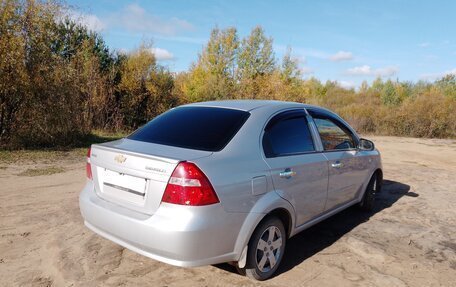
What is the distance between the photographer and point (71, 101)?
1205 centimetres

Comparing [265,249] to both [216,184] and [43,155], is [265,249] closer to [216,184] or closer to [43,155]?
[216,184]

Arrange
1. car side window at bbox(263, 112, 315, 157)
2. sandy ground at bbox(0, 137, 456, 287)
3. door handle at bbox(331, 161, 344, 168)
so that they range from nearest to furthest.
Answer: sandy ground at bbox(0, 137, 456, 287) < car side window at bbox(263, 112, 315, 157) < door handle at bbox(331, 161, 344, 168)

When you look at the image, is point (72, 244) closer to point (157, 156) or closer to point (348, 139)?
point (157, 156)

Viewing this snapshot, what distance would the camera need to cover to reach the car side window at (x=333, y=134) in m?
4.60

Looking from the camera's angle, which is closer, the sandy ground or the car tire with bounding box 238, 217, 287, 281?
the car tire with bounding box 238, 217, 287, 281

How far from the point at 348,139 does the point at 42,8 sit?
9.71 m

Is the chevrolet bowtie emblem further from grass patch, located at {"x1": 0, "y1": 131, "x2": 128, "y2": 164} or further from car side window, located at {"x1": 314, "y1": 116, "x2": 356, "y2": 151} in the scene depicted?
grass patch, located at {"x1": 0, "y1": 131, "x2": 128, "y2": 164}

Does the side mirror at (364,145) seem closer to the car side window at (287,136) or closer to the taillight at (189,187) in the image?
the car side window at (287,136)

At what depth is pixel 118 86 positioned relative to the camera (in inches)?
829

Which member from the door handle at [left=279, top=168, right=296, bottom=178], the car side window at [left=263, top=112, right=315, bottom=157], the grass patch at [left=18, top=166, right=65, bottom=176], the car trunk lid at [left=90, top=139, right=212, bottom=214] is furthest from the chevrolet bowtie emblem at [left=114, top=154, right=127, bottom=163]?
the grass patch at [left=18, top=166, right=65, bottom=176]

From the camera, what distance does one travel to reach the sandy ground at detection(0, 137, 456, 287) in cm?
358

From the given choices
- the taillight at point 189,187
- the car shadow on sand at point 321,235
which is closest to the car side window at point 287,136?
the taillight at point 189,187

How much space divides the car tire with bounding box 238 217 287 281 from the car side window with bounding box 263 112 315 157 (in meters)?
0.68

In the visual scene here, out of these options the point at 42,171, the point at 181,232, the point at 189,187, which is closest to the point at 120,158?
the point at 189,187
